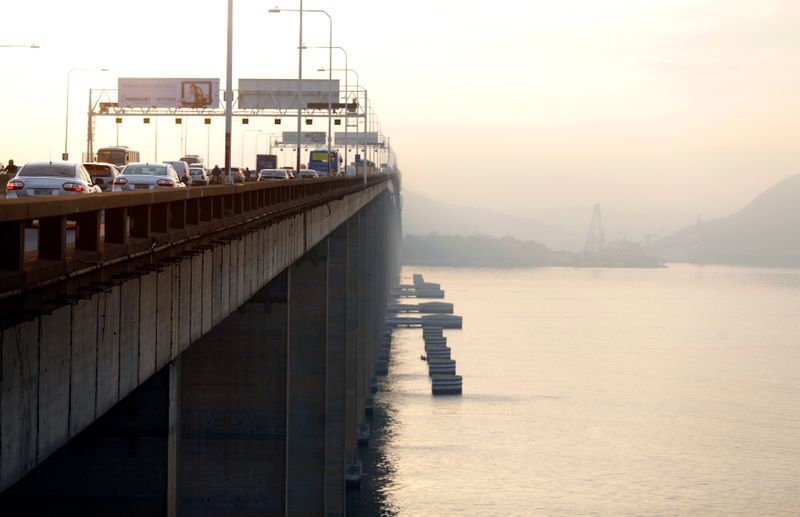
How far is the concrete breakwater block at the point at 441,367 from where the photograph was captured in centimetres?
11600

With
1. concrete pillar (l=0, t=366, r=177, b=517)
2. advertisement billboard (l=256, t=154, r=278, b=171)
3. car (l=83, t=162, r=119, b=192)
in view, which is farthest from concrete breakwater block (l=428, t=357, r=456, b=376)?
concrete pillar (l=0, t=366, r=177, b=517)

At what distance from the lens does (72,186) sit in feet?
100

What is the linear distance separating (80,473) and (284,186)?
51.4 feet

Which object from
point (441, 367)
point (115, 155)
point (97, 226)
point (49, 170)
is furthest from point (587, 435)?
point (97, 226)

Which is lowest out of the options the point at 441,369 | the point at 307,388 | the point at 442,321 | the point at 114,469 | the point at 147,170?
the point at 442,321

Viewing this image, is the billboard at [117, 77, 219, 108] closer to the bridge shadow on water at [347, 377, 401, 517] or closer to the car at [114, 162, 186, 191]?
the bridge shadow on water at [347, 377, 401, 517]

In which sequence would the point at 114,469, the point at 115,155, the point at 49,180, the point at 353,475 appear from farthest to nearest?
the point at 115,155 → the point at 353,475 → the point at 49,180 → the point at 114,469

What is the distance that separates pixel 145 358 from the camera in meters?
14.6

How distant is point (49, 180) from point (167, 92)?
86310mm

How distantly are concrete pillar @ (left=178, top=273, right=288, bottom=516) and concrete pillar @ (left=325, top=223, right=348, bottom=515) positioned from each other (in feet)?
61.9

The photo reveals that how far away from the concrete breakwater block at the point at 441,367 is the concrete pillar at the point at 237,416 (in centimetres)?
8173

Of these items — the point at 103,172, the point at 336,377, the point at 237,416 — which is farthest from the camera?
the point at 336,377

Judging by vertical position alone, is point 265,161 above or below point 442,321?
above

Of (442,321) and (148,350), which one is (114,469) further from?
(442,321)
